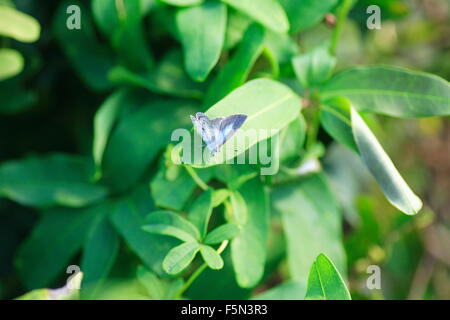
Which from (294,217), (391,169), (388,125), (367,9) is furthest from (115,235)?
(388,125)

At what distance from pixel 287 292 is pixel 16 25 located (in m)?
0.65

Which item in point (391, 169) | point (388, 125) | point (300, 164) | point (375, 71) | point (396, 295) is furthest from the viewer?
point (388, 125)

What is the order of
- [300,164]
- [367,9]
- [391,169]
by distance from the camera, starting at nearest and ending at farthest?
[391,169] < [300,164] < [367,9]

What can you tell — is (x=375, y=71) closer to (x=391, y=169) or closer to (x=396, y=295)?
(x=391, y=169)

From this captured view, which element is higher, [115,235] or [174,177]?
[174,177]

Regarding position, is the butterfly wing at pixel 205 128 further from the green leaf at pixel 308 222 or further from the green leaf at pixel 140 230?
the green leaf at pixel 308 222

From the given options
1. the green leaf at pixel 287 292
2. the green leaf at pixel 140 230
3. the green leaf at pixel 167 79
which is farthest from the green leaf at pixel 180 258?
the green leaf at pixel 167 79

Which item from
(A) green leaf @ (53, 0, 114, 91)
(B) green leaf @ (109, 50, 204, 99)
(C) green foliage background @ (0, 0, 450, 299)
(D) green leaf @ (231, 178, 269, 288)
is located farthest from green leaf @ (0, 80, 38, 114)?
(D) green leaf @ (231, 178, 269, 288)

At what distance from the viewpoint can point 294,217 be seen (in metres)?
0.98

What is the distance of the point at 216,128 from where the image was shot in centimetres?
70

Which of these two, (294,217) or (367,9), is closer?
(294,217)

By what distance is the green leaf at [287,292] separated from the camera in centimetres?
89

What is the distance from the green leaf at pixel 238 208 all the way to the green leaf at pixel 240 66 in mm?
158

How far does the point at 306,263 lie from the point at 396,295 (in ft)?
1.84
